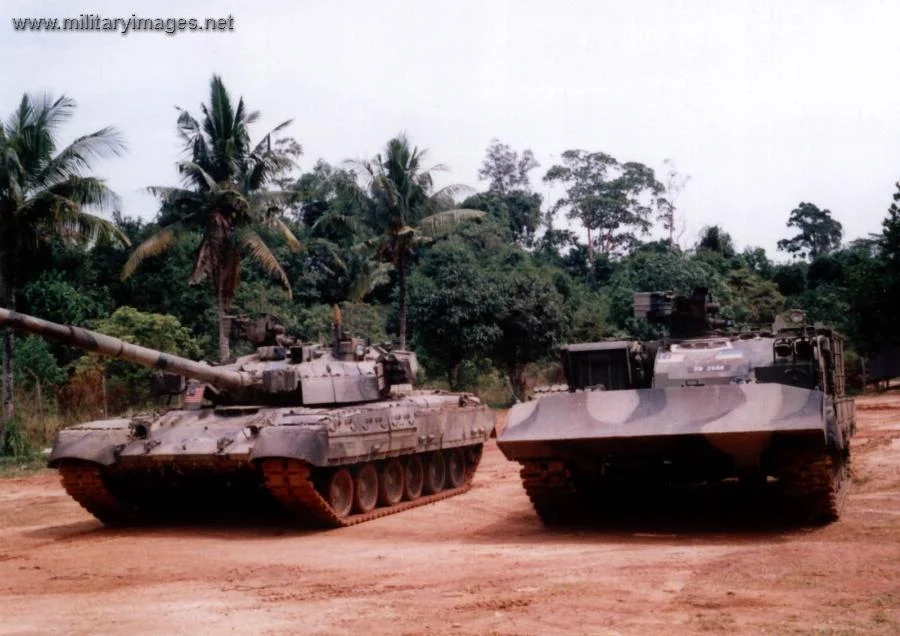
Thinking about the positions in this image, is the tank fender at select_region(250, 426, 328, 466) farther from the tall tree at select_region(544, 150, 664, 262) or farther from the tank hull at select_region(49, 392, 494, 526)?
the tall tree at select_region(544, 150, 664, 262)

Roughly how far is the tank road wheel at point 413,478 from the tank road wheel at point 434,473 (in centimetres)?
17

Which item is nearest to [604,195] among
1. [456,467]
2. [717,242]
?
[717,242]

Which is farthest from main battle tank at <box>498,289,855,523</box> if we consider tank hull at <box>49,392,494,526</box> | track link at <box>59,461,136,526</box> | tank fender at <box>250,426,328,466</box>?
track link at <box>59,461,136,526</box>

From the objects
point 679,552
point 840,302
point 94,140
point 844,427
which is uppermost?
point 94,140

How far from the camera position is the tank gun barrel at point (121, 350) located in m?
9.81

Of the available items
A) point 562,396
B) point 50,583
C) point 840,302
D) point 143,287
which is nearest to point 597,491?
point 562,396

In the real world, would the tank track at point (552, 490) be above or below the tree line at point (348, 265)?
below

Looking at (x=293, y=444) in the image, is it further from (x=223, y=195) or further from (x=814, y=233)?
(x=814, y=233)

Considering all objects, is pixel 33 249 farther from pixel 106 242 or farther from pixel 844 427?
pixel 844 427

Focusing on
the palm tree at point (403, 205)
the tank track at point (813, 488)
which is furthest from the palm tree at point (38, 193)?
the tank track at point (813, 488)

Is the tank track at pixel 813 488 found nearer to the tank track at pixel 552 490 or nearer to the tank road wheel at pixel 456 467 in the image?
the tank track at pixel 552 490

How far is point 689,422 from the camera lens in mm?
9461

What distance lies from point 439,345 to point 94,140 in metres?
12.4

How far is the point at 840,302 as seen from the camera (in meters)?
37.1
